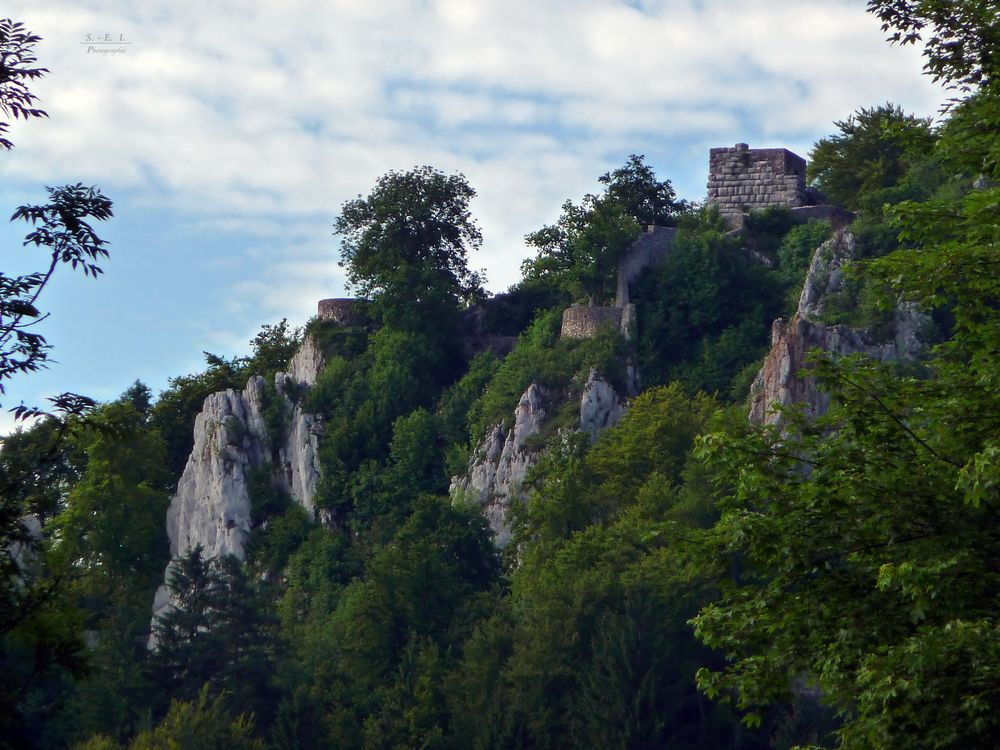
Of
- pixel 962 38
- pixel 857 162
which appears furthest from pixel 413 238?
pixel 962 38

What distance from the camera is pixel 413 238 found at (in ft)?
217

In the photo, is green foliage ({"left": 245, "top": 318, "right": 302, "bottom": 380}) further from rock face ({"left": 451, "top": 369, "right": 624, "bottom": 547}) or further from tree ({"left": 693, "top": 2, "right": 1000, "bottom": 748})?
tree ({"left": 693, "top": 2, "right": 1000, "bottom": 748})

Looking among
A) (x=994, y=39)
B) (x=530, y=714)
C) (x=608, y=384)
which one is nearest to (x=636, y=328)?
(x=608, y=384)

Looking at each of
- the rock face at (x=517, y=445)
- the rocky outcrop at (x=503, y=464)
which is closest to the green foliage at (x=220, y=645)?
the rocky outcrop at (x=503, y=464)

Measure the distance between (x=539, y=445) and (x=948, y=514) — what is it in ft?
132

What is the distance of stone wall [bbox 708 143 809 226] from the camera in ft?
216

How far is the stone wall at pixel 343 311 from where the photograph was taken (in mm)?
66812

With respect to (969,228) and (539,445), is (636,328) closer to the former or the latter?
(539,445)

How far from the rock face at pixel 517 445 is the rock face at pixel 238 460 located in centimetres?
602

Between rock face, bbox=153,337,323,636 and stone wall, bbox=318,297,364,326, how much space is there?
1.12m

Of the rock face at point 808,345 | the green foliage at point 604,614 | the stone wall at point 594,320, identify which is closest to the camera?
the green foliage at point 604,614

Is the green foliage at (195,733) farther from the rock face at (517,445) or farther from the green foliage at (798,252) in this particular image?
the green foliage at (798,252)

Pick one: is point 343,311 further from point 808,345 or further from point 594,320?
point 808,345

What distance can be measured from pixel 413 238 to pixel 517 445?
983cm
